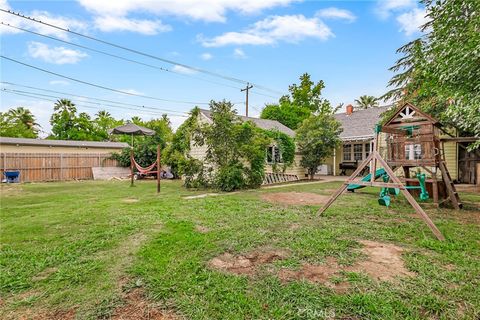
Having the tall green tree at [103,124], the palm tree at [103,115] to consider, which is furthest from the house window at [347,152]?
the palm tree at [103,115]

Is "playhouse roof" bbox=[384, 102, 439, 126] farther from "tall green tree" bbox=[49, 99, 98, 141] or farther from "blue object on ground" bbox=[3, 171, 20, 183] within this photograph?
"tall green tree" bbox=[49, 99, 98, 141]

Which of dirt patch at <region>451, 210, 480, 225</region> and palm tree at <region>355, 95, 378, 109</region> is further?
palm tree at <region>355, 95, 378, 109</region>

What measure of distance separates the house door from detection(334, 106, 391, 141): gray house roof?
426 cm

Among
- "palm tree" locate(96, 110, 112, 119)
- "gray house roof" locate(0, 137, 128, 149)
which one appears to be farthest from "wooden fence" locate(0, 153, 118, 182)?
"palm tree" locate(96, 110, 112, 119)

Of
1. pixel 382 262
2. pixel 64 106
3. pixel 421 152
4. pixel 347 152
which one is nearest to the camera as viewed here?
pixel 382 262

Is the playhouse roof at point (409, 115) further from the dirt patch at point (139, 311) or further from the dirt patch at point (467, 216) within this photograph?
the dirt patch at point (139, 311)

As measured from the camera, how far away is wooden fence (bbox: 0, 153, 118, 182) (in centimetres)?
1405

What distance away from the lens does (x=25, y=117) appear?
32531 millimetres

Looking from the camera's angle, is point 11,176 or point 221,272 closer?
point 221,272

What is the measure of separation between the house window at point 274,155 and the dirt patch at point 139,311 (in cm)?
1225

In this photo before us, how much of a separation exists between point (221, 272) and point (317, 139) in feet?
38.7

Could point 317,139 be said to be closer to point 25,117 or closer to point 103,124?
point 103,124

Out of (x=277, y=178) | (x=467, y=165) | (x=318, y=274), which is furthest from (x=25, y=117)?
(x=467, y=165)

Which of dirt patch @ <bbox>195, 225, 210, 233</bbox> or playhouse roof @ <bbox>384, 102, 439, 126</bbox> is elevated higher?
playhouse roof @ <bbox>384, 102, 439, 126</bbox>
